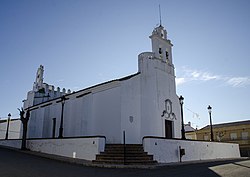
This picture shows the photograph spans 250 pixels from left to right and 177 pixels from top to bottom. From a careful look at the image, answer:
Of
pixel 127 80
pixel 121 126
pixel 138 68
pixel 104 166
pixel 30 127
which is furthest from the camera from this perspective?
pixel 30 127

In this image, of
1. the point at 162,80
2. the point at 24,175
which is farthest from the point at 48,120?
the point at 24,175

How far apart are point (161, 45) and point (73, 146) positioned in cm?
1314

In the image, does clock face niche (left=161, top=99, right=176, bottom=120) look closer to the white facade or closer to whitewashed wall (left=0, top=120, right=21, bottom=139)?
the white facade

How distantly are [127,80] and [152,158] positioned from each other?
725 centimetres

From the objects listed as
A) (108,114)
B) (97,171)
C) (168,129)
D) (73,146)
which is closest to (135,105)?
(108,114)

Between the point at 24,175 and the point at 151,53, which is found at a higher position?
the point at 151,53

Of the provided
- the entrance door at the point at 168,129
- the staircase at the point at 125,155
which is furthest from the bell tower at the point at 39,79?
the staircase at the point at 125,155

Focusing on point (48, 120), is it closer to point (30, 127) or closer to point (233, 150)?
point (30, 127)

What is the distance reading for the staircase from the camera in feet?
40.5

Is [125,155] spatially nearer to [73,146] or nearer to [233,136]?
[73,146]

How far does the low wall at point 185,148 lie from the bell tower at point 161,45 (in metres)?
8.90

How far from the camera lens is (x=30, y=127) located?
2697cm

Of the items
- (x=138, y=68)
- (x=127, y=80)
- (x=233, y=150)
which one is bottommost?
(x=233, y=150)

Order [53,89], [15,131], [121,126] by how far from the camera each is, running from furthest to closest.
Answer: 1. [15,131]
2. [53,89]
3. [121,126]
